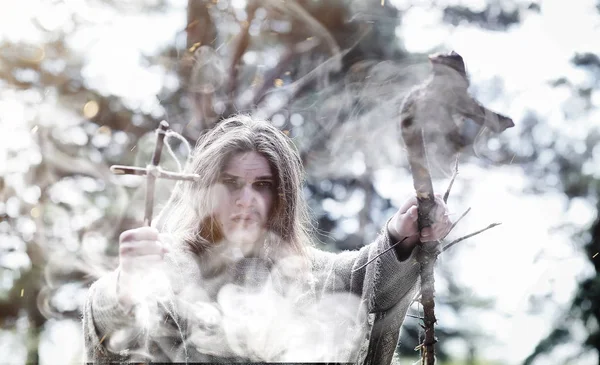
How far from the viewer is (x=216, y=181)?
1702 millimetres

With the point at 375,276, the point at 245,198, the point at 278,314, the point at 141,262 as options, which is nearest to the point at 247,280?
the point at 278,314

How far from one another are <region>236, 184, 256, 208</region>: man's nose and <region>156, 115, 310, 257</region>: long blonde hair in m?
0.12

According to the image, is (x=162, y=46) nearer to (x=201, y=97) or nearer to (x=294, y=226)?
(x=201, y=97)

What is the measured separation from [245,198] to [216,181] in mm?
146

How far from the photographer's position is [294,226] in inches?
74.0

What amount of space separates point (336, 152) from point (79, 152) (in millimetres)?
1891

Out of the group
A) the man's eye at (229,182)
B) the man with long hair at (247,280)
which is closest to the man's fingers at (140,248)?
the man with long hair at (247,280)

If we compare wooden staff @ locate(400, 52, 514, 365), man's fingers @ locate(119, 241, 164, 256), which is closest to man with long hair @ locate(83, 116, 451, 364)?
man's fingers @ locate(119, 241, 164, 256)

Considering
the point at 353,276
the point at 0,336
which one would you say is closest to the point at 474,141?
the point at 353,276

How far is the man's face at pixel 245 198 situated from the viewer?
1.63 meters

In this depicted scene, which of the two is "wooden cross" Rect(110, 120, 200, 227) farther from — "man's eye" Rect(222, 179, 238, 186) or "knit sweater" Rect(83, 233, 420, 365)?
"man's eye" Rect(222, 179, 238, 186)

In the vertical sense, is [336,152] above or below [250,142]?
below

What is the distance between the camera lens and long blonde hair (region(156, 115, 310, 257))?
1711mm

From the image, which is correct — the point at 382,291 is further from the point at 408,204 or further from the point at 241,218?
the point at 241,218
